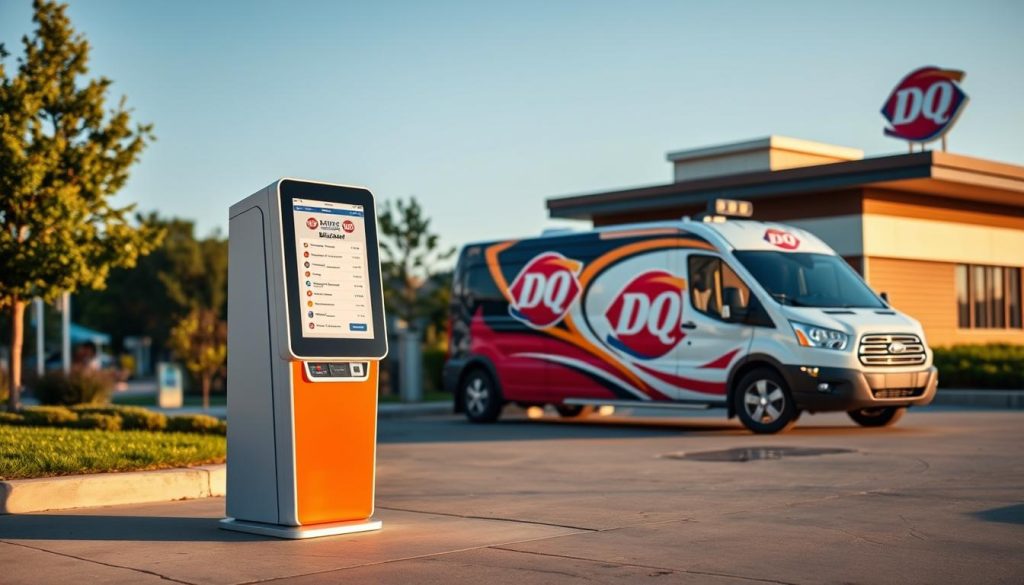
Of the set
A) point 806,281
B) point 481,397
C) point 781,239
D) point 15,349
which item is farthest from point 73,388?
point 806,281

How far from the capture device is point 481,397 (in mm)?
20688

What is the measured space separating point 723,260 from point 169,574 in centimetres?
1144

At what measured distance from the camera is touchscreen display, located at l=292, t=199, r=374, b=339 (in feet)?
27.2

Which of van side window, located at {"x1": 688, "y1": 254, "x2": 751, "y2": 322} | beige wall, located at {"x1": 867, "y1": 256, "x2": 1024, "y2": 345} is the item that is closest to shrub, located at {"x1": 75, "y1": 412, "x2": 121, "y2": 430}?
van side window, located at {"x1": 688, "y1": 254, "x2": 751, "y2": 322}

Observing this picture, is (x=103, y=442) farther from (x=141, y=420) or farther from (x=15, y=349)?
(x=15, y=349)

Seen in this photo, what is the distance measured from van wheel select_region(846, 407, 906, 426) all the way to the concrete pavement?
3337 millimetres

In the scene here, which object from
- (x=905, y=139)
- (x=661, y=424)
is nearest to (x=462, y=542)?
(x=661, y=424)

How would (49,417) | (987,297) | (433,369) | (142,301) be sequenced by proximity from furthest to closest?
1. (142,301)
2. (433,369)
3. (987,297)
4. (49,417)

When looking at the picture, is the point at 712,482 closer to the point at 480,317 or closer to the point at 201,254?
the point at 480,317

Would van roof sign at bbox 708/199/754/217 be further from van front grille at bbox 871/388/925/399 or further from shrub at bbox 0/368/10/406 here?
shrub at bbox 0/368/10/406

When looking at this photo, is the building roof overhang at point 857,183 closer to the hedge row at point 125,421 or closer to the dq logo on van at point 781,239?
the dq logo on van at point 781,239

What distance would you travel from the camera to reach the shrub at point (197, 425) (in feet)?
47.8

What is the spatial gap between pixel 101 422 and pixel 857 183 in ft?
54.9

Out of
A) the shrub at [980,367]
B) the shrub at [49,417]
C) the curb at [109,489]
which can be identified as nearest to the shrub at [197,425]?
the shrub at [49,417]
